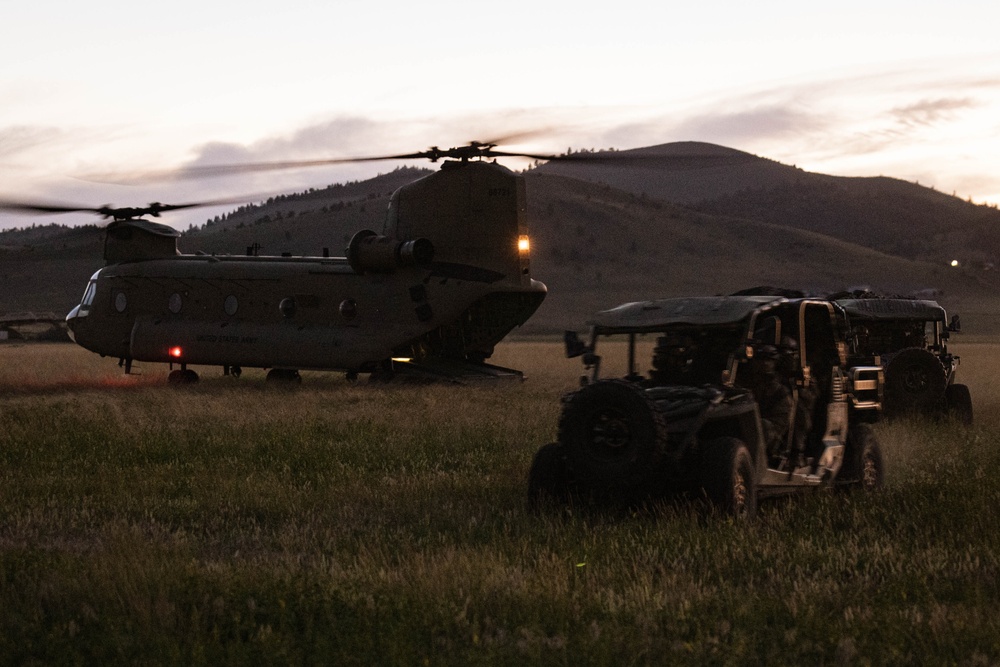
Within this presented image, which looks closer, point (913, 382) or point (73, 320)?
point (913, 382)

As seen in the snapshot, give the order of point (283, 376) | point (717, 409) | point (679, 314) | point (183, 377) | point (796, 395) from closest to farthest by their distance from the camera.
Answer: point (717, 409), point (679, 314), point (796, 395), point (283, 376), point (183, 377)

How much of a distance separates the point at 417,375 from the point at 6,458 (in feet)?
41.2

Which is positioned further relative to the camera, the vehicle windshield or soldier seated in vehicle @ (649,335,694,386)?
the vehicle windshield

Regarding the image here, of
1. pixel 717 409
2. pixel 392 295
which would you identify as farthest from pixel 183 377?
pixel 717 409

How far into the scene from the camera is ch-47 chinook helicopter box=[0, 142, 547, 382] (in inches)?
1037

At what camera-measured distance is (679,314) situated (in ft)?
35.7

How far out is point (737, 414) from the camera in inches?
402

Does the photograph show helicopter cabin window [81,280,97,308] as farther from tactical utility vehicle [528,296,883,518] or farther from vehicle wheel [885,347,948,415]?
tactical utility vehicle [528,296,883,518]

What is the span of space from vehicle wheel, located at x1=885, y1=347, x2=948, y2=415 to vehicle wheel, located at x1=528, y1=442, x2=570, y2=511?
400 inches

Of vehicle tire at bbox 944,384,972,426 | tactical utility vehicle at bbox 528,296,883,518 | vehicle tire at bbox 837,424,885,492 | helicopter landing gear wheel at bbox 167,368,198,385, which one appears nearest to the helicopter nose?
helicopter landing gear wheel at bbox 167,368,198,385

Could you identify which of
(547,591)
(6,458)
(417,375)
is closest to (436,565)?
(547,591)

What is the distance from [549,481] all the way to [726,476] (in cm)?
158

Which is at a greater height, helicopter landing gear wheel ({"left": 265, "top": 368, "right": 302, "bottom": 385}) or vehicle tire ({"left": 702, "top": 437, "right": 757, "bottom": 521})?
vehicle tire ({"left": 702, "top": 437, "right": 757, "bottom": 521})

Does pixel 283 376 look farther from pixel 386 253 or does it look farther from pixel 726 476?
pixel 726 476
